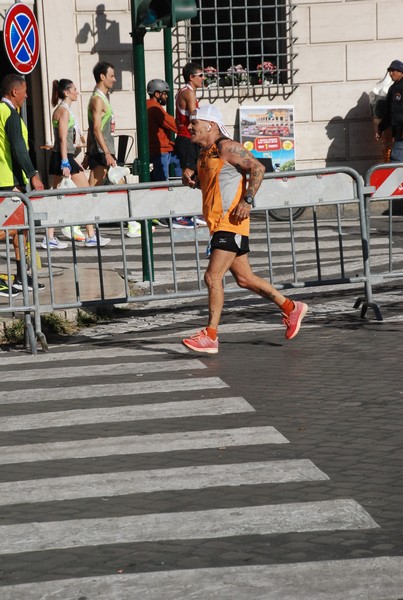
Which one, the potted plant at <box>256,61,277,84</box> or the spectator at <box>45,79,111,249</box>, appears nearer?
the spectator at <box>45,79,111,249</box>

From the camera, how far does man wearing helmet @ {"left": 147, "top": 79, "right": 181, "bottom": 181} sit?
17.0 meters

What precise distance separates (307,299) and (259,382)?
333 cm

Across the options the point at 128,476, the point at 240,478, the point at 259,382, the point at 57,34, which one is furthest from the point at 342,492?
the point at 57,34

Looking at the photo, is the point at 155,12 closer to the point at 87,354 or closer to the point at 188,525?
the point at 87,354

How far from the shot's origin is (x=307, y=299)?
11375 millimetres

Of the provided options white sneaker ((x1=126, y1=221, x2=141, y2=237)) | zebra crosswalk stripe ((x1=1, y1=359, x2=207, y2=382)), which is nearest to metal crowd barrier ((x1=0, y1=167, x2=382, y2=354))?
zebra crosswalk stripe ((x1=1, y1=359, x2=207, y2=382))

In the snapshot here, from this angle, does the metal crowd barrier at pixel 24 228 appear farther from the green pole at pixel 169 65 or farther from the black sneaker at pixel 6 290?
the green pole at pixel 169 65

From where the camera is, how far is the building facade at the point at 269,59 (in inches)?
768

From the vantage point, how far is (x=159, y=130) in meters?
17.0

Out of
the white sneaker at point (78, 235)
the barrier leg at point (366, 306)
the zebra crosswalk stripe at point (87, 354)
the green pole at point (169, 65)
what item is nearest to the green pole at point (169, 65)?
the green pole at point (169, 65)

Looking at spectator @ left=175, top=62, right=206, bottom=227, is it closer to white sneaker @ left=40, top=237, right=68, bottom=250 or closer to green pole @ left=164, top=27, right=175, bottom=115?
white sneaker @ left=40, top=237, right=68, bottom=250

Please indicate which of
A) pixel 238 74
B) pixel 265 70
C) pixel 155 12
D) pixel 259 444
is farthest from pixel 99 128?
pixel 259 444

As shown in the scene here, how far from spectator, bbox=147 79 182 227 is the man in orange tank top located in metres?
7.71

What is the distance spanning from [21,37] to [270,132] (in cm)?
572
